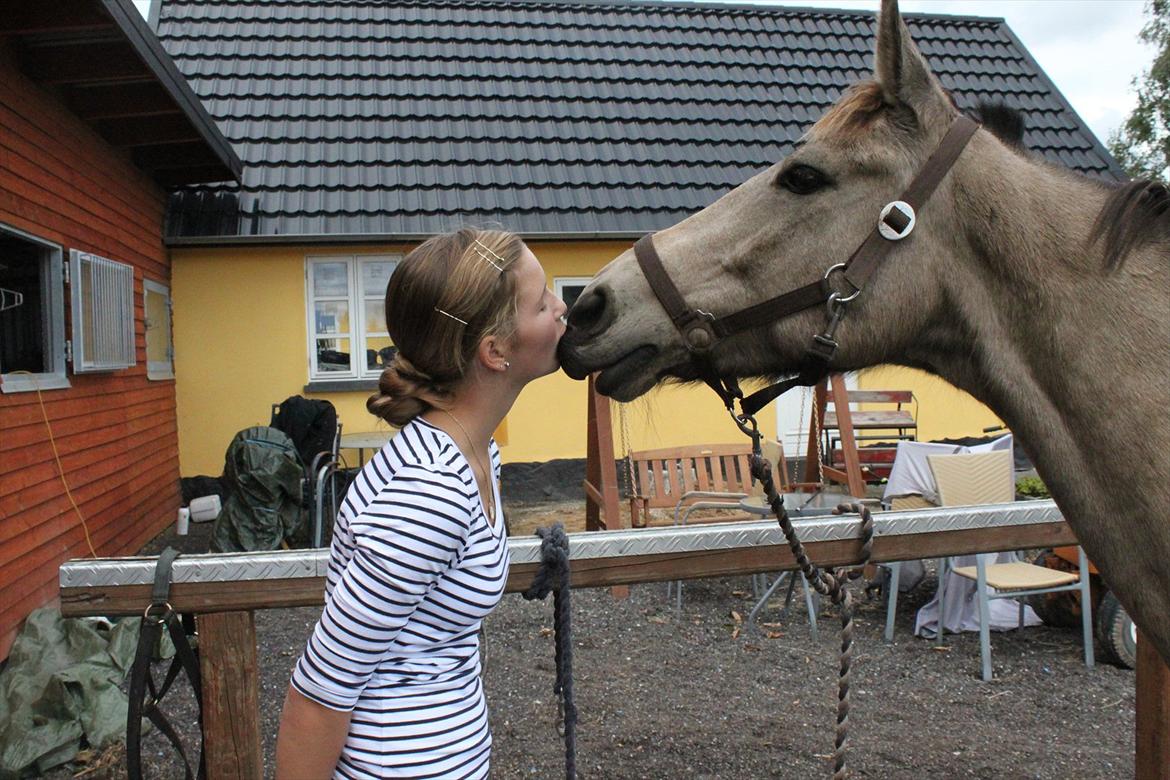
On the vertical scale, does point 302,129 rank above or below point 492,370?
above

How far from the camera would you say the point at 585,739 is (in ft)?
11.1

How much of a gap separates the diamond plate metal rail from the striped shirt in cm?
53

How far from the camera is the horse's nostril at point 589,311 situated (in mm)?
1567

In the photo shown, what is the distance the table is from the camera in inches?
252

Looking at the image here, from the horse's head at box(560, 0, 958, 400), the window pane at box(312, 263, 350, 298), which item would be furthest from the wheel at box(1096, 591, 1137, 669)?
the window pane at box(312, 263, 350, 298)

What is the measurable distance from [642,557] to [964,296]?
934 mm

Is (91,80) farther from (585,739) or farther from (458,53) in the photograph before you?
(458,53)

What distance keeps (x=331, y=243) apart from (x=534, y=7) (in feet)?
18.0

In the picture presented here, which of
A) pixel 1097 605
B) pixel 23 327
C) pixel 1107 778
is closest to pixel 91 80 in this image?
pixel 23 327

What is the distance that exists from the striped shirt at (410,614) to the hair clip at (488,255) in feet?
0.85

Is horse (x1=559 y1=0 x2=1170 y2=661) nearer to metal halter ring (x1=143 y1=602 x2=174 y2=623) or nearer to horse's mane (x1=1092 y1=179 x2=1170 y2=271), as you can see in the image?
horse's mane (x1=1092 y1=179 x2=1170 y2=271)

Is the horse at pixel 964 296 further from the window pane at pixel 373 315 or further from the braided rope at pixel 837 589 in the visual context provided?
the window pane at pixel 373 315

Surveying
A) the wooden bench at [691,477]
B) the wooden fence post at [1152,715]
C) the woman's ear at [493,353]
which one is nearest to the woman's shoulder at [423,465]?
the woman's ear at [493,353]

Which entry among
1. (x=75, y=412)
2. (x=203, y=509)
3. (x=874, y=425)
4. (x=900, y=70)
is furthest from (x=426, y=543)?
(x=874, y=425)
